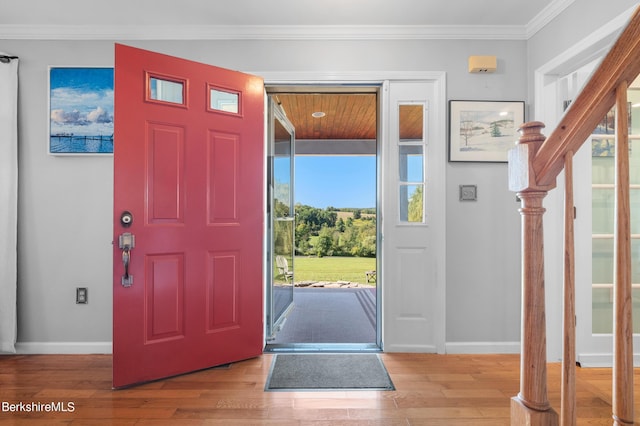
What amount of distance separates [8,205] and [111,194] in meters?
0.73

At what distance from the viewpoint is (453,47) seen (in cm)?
283

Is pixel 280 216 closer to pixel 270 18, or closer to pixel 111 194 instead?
pixel 111 194

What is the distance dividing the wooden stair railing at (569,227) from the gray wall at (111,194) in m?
1.95

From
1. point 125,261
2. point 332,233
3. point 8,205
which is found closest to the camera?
point 125,261

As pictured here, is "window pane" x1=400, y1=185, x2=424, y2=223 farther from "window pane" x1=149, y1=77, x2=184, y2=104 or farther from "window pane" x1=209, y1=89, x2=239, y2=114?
"window pane" x1=149, y1=77, x2=184, y2=104

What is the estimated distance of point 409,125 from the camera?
2840mm

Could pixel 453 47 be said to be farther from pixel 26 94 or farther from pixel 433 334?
pixel 26 94

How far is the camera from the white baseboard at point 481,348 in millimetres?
2799

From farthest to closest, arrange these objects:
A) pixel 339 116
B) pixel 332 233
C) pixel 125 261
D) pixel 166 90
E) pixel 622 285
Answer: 1. pixel 332 233
2. pixel 339 116
3. pixel 166 90
4. pixel 125 261
5. pixel 622 285

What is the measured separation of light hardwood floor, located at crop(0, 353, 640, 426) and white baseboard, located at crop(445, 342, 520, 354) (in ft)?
0.57

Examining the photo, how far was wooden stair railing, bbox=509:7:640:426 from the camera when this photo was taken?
0.71m

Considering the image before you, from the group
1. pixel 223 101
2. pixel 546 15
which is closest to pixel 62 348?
pixel 223 101

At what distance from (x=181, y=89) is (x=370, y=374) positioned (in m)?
2.31

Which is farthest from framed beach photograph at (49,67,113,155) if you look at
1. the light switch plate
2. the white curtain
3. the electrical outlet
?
the light switch plate
